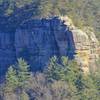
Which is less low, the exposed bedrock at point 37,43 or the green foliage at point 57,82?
the exposed bedrock at point 37,43

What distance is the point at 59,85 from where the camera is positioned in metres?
83.3

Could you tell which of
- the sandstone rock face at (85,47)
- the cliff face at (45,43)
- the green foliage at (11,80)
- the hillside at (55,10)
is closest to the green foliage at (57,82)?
the green foliage at (11,80)

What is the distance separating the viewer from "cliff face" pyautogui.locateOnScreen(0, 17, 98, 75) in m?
86.5

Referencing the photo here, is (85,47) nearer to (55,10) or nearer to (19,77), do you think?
(19,77)

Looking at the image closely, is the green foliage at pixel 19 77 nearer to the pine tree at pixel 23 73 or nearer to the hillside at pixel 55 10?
the pine tree at pixel 23 73

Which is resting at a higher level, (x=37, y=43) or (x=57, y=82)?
(x=37, y=43)

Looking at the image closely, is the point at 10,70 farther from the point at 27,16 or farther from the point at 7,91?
the point at 27,16

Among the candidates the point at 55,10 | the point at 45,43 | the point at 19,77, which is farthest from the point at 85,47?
the point at 55,10

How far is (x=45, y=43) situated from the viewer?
89.0 metres

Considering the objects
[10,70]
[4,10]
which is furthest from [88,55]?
[4,10]

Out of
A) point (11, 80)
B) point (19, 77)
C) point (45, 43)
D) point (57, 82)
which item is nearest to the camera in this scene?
point (57, 82)

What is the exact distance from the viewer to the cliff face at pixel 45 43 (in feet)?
284

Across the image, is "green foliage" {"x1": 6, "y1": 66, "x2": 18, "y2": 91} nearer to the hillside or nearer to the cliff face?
the cliff face

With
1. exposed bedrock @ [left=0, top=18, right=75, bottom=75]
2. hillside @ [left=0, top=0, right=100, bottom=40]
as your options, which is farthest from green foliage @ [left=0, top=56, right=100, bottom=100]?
hillside @ [left=0, top=0, right=100, bottom=40]
